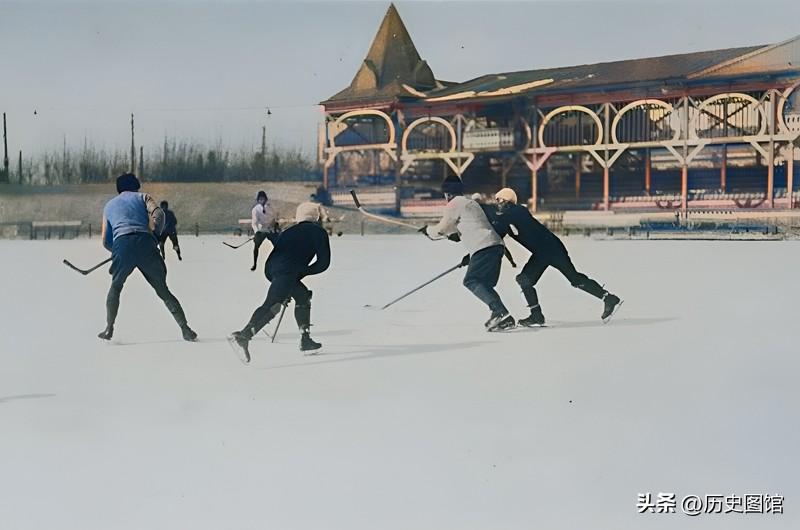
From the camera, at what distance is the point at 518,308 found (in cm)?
578

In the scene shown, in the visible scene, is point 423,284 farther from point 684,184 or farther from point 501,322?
point 684,184

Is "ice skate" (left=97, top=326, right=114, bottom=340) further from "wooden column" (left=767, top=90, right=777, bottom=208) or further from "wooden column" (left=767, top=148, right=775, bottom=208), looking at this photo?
"wooden column" (left=767, top=148, right=775, bottom=208)

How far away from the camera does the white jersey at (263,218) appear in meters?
5.39

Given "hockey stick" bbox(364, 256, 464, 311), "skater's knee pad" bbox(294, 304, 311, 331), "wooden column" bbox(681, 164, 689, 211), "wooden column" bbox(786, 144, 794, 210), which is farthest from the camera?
"wooden column" bbox(681, 164, 689, 211)

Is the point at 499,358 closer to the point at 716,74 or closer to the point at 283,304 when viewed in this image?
the point at 283,304

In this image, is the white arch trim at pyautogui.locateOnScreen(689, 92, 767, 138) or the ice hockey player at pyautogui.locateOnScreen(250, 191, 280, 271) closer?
the ice hockey player at pyautogui.locateOnScreen(250, 191, 280, 271)

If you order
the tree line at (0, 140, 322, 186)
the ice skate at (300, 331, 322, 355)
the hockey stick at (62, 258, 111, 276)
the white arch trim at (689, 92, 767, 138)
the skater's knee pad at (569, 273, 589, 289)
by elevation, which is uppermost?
the white arch trim at (689, 92, 767, 138)

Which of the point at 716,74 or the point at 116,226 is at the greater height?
the point at 716,74

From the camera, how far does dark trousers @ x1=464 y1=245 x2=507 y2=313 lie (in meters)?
5.64

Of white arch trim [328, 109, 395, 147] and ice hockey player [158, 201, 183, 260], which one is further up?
white arch trim [328, 109, 395, 147]

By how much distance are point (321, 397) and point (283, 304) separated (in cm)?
61

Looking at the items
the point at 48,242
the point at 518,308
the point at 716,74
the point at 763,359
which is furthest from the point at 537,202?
the point at 48,242

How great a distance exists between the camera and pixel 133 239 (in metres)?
5.18

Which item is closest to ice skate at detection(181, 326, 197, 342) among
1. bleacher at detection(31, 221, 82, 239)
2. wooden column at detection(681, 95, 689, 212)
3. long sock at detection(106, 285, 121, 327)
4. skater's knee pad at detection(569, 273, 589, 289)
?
long sock at detection(106, 285, 121, 327)
